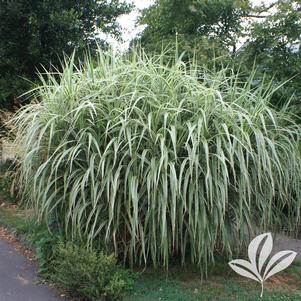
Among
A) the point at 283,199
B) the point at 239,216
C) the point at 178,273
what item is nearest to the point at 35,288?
the point at 178,273

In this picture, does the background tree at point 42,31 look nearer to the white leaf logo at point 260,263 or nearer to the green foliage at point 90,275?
the green foliage at point 90,275

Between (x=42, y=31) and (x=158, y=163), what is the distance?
16.1 ft

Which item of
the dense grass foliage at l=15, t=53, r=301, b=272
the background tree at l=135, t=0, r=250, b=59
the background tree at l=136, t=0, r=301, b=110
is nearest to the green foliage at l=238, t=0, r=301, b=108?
the background tree at l=136, t=0, r=301, b=110

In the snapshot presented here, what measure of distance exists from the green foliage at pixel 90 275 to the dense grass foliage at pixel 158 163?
0.25m

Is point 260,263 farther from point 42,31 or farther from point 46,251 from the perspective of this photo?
point 42,31

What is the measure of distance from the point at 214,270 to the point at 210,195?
3.35ft

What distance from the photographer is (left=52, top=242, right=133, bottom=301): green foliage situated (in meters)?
3.70

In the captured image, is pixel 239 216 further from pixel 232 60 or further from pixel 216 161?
pixel 232 60

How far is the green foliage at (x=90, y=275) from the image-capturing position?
370 centimetres

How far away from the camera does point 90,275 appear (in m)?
3.70

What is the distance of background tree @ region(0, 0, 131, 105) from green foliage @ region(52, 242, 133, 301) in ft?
15.3

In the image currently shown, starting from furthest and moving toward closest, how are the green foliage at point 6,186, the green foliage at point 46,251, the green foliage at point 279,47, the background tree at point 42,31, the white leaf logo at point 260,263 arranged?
1. the background tree at point 42,31
2. the green foliage at point 6,186
3. the green foliage at point 279,47
4. the green foliage at point 46,251
5. the white leaf logo at point 260,263

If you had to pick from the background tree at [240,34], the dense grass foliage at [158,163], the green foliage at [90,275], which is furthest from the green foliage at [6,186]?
the green foliage at [90,275]

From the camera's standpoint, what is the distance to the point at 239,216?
4086mm
